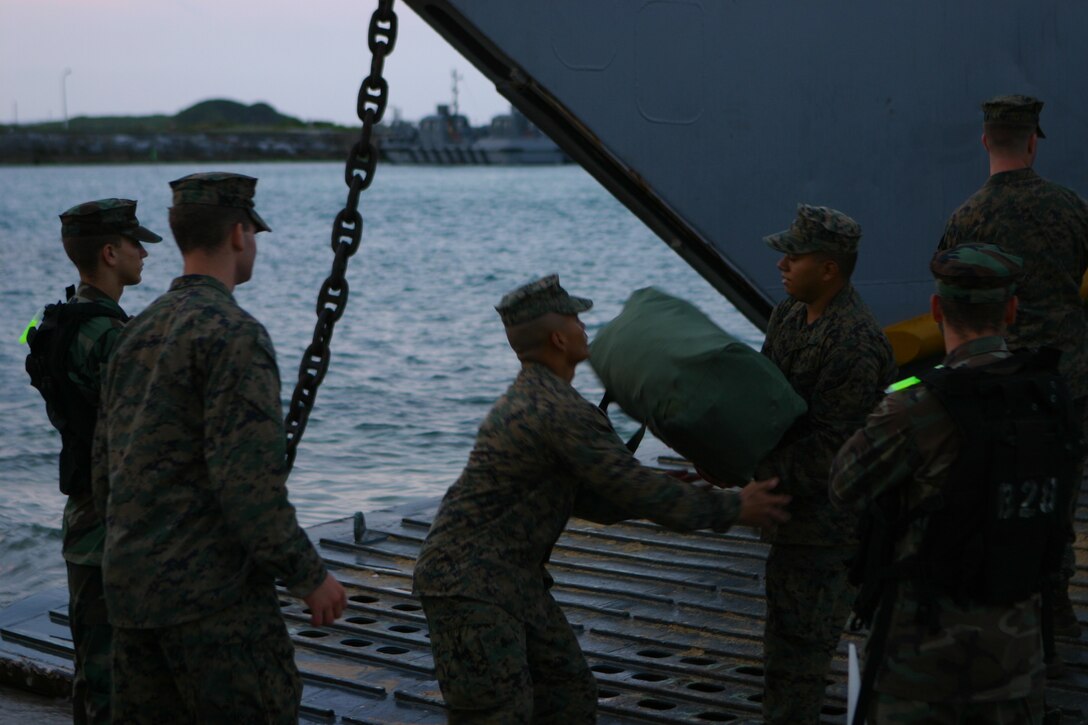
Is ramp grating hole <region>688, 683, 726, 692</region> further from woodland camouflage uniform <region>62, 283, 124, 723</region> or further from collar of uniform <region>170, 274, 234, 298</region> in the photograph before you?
collar of uniform <region>170, 274, 234, 298</region>

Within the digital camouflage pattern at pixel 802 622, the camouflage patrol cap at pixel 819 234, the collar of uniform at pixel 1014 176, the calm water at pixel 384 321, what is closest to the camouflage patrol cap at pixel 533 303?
the camouflage patrol cap at pixel 819 234

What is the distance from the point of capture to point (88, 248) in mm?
4180

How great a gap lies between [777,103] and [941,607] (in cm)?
443

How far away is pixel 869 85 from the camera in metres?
7.30

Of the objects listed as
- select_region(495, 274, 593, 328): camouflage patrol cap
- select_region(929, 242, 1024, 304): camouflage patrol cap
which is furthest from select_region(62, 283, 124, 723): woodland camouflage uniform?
select_region(929, 242, 1024, 304): camouflage patrol cap

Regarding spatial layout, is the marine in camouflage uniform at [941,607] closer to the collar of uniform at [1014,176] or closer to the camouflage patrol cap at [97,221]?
the collar of uniform at [1014,176]

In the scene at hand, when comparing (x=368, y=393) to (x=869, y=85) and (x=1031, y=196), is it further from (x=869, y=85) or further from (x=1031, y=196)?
(x=1031, y=196)

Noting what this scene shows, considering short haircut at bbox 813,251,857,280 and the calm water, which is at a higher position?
short haircut at bbox 813,251,857,280

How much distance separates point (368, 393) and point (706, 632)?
14.4 m

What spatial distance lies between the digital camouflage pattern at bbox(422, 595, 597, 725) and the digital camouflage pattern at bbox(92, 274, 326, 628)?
1.38 ft

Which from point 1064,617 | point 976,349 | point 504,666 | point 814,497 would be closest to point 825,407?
point 814,497

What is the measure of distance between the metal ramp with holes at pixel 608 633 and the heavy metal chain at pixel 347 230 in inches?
34.2

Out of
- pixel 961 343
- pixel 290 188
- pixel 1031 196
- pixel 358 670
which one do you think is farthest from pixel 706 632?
pixel 290 188

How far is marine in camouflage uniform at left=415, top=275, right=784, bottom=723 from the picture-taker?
11.2 ft
